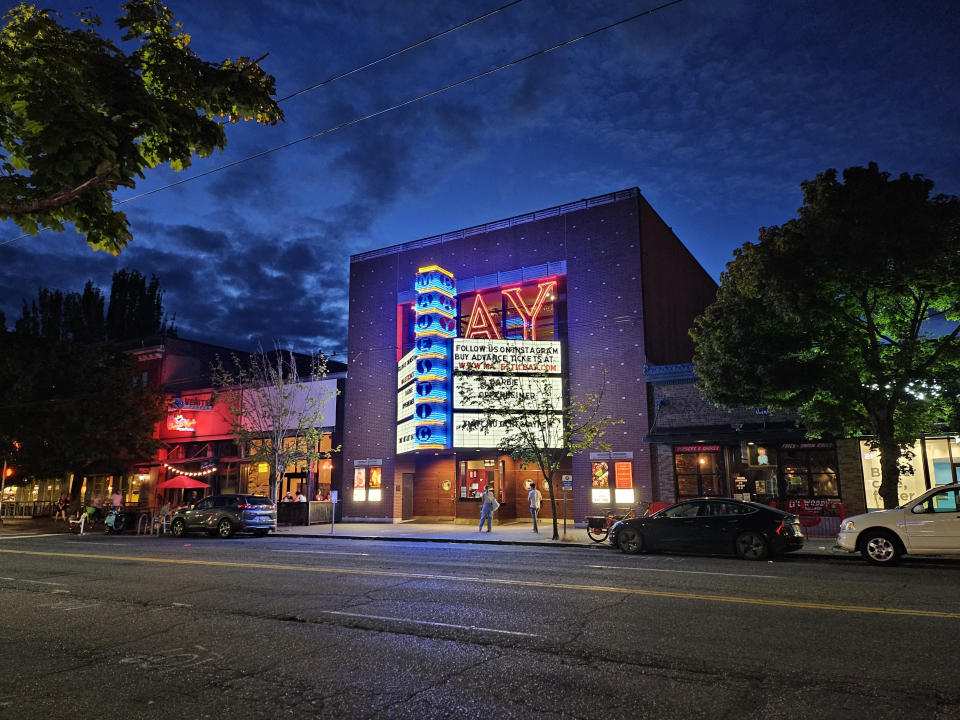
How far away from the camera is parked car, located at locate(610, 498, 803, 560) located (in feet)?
48.5

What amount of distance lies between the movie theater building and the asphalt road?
14475 mm

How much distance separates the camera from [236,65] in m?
6.78

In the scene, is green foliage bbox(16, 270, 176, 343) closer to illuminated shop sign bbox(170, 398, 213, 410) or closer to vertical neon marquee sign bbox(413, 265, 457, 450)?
illuminated shop sign bbox(170, 398, 213, 410)

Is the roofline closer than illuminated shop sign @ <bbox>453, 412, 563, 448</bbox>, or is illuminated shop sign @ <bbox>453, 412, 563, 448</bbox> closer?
illuminated shop sign @ <bbox>453, 412, 563, 448</bbox>

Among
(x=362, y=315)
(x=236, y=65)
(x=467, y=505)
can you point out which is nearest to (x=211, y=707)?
(x=236, y=65)

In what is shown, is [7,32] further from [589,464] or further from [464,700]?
[589,464]

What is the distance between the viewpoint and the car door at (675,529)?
→ 1572cm

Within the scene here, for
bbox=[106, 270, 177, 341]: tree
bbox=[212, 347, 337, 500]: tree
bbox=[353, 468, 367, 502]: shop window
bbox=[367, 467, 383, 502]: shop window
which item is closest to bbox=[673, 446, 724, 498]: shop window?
bbox=[367, 467, 383, 502]: shop window

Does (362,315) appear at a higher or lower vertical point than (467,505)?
higher

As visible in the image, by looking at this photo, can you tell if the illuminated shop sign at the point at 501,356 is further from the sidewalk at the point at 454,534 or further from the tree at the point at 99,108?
the tree at the point at 99,108

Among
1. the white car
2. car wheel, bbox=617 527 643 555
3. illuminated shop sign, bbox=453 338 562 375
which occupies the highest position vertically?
illuminated shop sign, bbox=453 338 562 375

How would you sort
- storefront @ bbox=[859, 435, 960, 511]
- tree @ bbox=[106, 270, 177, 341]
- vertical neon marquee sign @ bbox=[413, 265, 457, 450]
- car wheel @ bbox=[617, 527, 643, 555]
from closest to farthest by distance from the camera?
car wheel @ bbox=[617, 527, 643, 555] → storefront @ bbox=[859, 435, 960, 511] → vertical neon marquee sign @ bbox=[413, 265, 457, 450] → tree @ bbox=[106, 270, 177, 341]

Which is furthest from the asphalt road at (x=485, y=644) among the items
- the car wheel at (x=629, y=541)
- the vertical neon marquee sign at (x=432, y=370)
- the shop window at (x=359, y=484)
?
the shop window at (x=359, y=484)

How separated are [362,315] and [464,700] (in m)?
29.6
